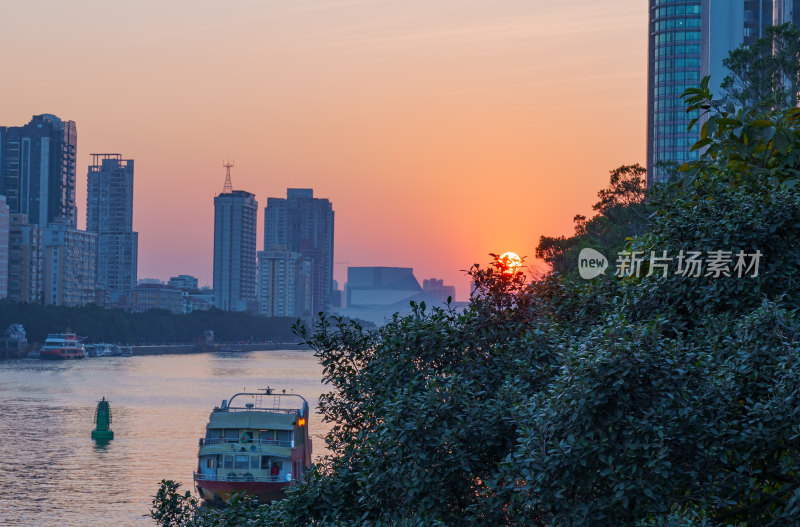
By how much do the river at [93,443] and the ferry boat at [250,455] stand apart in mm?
3093

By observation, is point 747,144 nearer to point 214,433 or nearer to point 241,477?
point 241,477

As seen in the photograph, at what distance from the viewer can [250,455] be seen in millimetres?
41688

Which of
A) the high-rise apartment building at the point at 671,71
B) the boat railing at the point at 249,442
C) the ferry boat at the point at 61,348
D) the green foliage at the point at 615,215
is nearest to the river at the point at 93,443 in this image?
the boat railing at the point at 249,442

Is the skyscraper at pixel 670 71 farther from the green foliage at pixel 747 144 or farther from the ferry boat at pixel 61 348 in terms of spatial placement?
the green foliage at pixel 747 144

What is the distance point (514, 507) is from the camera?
7.86 metres

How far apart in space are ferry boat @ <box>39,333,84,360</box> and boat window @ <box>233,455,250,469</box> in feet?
400

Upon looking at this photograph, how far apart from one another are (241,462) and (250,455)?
452 mm

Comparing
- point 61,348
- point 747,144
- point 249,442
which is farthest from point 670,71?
point 747,144

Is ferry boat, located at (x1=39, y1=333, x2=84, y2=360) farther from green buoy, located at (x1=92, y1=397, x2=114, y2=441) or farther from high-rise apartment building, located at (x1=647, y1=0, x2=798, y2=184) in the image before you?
green buoy, located at (x1=92, y1=397, x2=114, y2=441)

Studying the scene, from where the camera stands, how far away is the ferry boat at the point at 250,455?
40.7 metres

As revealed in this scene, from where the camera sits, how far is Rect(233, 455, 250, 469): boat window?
41.4 meters

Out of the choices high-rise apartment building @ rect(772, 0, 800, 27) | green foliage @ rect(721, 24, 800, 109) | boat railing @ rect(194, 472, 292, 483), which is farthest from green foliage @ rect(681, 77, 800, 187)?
high-rise apartment building @ rect(772, 0, 800, 27)

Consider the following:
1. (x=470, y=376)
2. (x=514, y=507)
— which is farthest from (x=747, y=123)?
(x=514, y=507)

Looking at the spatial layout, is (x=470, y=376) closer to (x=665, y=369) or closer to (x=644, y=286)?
(x=644, y=286)
